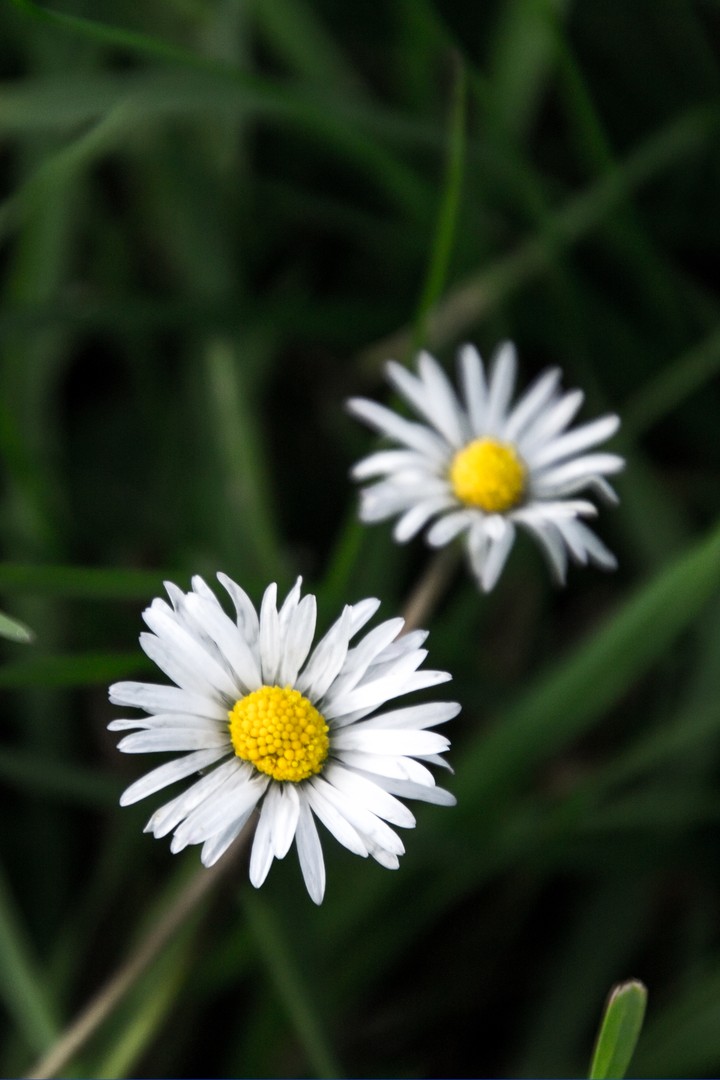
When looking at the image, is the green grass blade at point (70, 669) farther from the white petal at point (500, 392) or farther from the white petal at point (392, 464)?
the white petal at point (500, 392)

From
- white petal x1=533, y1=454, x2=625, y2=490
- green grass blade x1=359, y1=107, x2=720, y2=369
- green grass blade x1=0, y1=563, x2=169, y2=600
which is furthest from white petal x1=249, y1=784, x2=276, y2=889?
green grass blade x1=359, y1=107, x2=720, y2=369

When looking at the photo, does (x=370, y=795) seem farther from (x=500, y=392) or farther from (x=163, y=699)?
(x=500, y=392)

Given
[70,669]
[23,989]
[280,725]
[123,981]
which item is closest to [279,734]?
[280,725]

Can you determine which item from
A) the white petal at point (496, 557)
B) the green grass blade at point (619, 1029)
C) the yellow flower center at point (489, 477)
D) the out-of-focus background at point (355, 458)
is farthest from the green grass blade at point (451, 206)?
the green grass blade at point (619, 1029)

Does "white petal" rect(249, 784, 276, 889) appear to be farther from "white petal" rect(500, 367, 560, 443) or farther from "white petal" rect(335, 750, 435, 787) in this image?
"white petal" rect(500, 367, 560, 443)

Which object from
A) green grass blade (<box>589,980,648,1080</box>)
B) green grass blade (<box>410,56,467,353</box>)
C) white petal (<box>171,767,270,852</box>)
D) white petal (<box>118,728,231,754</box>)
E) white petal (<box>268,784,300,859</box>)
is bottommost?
green grass blade (<box>589,980,648,1080</box>)
